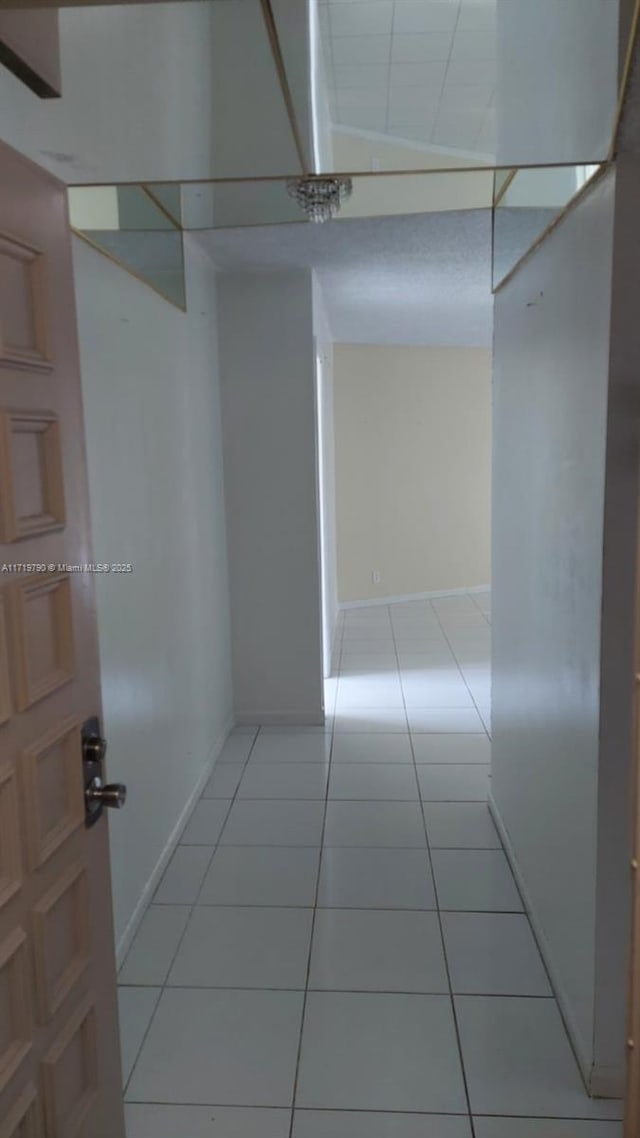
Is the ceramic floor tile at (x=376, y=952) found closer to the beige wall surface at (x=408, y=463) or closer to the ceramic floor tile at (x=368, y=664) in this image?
the ceramic floor tile at (x=368, y=664)

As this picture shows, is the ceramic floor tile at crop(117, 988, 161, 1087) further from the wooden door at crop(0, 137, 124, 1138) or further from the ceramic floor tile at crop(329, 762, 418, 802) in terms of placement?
the ceramic floor tile at crop(329, 762, 418, 802)

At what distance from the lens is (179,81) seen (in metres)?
2.69

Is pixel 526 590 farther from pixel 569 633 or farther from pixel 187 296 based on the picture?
pixel 187 296

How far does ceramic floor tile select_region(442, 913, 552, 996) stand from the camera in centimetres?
237

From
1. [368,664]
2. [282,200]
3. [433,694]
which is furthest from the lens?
[368,664]

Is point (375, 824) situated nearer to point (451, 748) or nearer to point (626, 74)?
point (451, 748)

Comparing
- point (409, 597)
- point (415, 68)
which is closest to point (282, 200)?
point (415, 68)

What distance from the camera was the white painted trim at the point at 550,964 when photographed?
2.03 meters

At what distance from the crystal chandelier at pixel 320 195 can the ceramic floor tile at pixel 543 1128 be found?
2906 mm

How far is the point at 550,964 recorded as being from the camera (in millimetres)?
2400

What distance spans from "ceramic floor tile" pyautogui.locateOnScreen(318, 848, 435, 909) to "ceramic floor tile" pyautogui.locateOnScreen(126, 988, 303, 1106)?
52 cm

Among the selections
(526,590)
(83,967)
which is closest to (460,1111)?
(83,967)

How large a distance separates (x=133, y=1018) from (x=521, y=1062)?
3.45ft

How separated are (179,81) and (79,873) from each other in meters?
2.46
